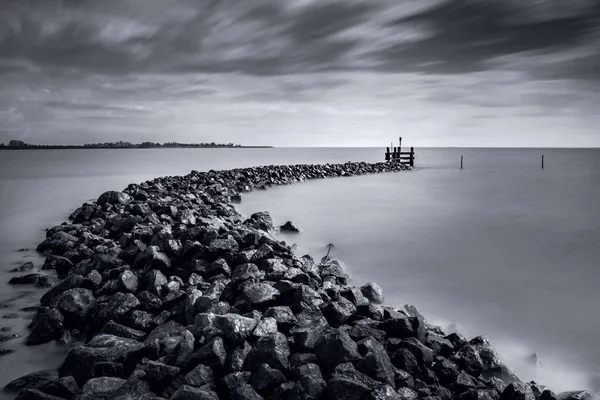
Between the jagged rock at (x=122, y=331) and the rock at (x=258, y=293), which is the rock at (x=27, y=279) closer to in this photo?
the jagged rock at (x=122, y=331)

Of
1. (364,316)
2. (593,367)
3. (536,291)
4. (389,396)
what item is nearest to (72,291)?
(364,316)

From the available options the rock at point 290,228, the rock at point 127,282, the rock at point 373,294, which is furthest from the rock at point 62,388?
the rock at point 290,228

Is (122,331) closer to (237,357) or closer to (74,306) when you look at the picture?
(74,306)

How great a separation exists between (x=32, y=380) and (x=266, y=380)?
2.05 meters

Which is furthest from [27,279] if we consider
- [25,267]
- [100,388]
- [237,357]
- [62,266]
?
[237,357]

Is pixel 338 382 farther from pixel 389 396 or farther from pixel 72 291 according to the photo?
pixel 72 291

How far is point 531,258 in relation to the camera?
890cm

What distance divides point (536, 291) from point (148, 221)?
7056 millimetres

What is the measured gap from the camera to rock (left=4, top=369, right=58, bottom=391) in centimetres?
333

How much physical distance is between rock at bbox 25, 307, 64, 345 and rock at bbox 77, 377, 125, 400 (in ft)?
5.05

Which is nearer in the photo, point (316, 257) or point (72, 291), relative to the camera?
point (72, 291)

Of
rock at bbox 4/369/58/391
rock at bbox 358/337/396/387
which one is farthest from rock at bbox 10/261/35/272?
rock at bbox 358/337/396/387

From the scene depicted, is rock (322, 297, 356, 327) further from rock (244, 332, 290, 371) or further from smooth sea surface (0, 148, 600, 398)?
smooth sea surface (0, 148, 600, 398)

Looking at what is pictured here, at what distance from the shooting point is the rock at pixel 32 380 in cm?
333
